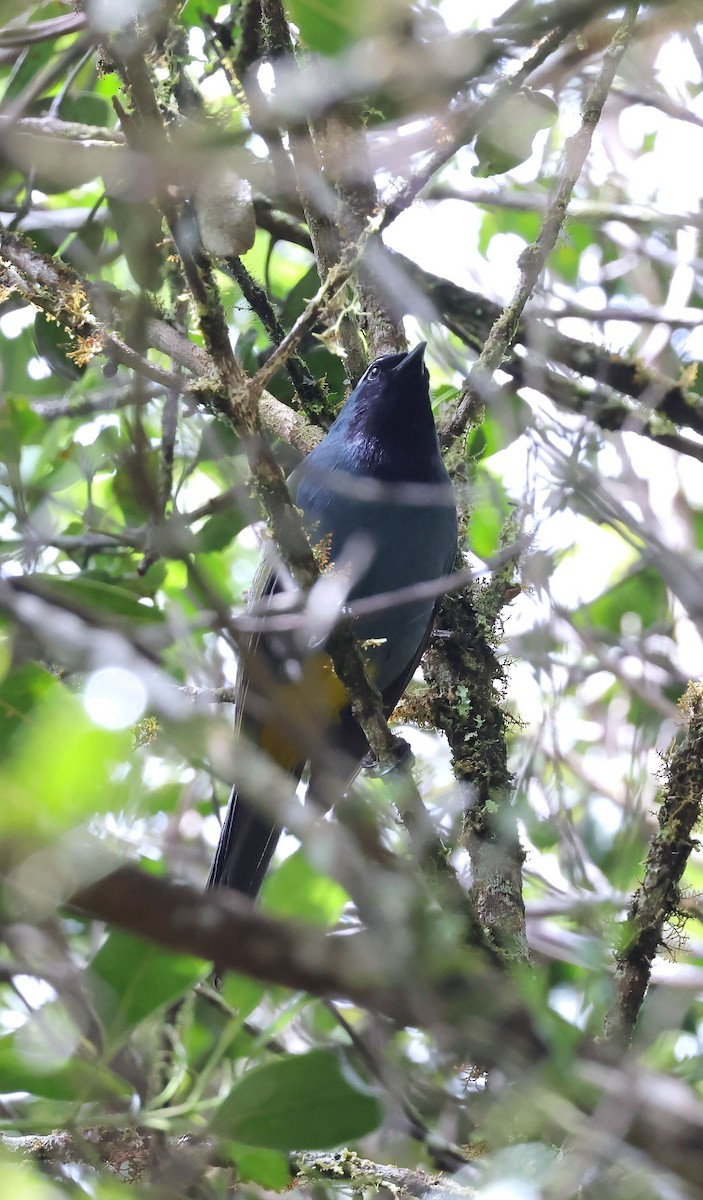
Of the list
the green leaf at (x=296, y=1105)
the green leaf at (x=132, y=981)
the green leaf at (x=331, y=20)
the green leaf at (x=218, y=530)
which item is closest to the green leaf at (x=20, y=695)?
the green leaf at (x=132, y=981)

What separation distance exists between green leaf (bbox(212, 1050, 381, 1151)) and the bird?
178 centimetres

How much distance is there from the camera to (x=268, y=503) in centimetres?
214

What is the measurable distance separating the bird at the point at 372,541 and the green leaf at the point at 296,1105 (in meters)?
1.78

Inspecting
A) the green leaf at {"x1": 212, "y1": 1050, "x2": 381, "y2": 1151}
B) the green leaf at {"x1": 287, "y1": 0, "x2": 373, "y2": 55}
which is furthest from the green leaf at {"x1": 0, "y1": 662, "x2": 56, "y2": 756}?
the green leaf at {"x1": 287, "y1": 0, "x2": 373, "y2": 55}

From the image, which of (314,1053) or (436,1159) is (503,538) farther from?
(314,1053)

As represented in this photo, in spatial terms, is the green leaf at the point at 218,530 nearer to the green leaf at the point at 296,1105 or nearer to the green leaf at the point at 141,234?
the green leaf at the point at 141,234

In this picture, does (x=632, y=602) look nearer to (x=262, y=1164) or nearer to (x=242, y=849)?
(x=242, y=849)

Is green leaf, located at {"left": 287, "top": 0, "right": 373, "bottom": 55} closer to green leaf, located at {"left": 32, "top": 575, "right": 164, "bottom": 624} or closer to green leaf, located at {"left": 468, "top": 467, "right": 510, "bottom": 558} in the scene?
green leaf, located at {"left": 32, "top": 575, "right": 164, "bottom": 624}

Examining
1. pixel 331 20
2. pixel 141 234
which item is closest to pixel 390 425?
pixel 141 234

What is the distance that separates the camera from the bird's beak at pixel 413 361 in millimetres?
3675

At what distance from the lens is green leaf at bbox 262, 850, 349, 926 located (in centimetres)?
155

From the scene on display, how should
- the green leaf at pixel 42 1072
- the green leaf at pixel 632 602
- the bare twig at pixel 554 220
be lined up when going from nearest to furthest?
the green leaf at pixel 42 1072 < the bare twig at pixel 554 220 < the green leaf at pixel 632 602

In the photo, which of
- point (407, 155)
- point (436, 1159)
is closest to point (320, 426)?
point (407, 155)

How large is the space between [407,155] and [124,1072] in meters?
1.91
